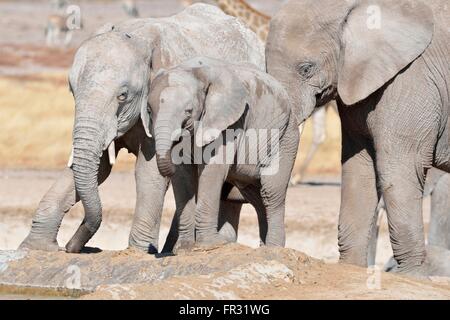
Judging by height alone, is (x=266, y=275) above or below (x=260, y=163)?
below

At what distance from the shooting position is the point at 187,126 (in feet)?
32.9

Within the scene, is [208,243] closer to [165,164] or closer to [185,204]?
[185,204]

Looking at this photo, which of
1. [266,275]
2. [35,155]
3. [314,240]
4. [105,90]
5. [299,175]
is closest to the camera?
[266,275]

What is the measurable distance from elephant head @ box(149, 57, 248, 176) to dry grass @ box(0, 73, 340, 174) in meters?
11.2

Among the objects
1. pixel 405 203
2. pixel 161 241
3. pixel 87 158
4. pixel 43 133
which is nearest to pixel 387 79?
pixel 405 203

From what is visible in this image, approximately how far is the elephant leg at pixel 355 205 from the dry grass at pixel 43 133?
10.1 meters

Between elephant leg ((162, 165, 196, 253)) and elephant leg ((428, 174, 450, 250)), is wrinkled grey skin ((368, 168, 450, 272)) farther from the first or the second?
elephant leg ((162, 165, 196, 253))

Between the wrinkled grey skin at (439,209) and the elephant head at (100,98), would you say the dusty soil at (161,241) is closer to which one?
the elephant head at (100,98)

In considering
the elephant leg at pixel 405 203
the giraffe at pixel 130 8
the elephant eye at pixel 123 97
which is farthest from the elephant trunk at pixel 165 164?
the giraffe at pixel 130 8

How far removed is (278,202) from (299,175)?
8753 millimetres

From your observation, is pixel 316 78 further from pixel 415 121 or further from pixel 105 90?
pixel 105 90

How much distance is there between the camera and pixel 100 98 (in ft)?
33.6
